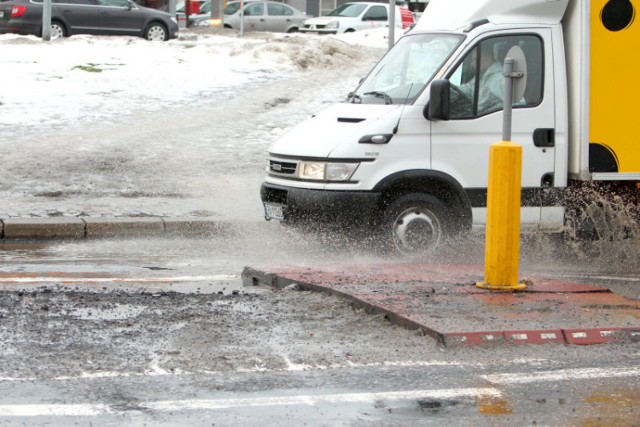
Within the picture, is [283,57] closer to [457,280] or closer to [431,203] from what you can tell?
[431,203]

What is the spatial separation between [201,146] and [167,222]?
13.3 feet

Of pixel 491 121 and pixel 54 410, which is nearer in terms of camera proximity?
pixel 54 410

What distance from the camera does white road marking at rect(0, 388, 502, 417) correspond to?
5.27m

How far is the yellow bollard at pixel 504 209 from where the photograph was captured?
782 cm

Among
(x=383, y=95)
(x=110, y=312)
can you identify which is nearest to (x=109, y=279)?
(x=110, y=312)

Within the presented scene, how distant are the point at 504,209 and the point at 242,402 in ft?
9.77

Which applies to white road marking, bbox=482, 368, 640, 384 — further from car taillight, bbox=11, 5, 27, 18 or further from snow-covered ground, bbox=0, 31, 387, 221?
car taillight, bbox=11, 5, 27, 18

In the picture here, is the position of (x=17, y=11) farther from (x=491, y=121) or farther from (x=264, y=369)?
(x=264, y=369)

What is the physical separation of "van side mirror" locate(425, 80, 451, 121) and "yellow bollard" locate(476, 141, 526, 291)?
2152mm

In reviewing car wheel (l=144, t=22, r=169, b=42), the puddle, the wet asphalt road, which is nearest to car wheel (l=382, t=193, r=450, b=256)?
the wet asphalt road

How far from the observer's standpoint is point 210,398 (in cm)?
554

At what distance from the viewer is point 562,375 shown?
240 inches

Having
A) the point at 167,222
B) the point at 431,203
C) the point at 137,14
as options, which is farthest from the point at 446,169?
the point at 137,14

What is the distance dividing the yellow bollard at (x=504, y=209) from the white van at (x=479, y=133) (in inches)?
92.7
